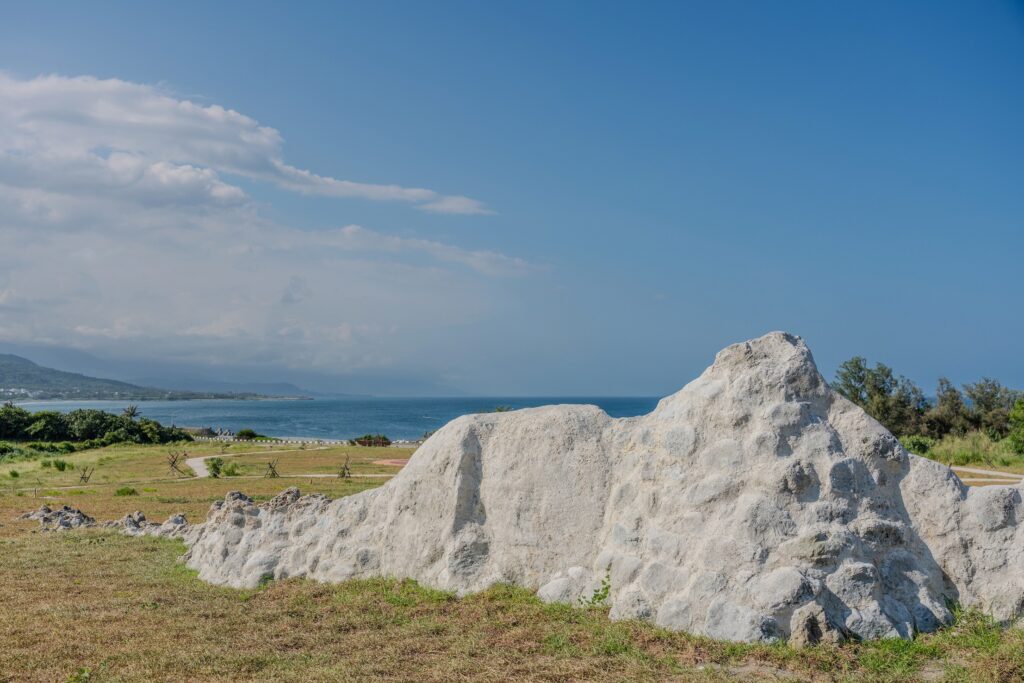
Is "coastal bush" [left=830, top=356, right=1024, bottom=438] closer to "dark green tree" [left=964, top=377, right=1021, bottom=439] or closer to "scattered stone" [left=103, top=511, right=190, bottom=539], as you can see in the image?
"dark green tree" [left=964, top=377, right=1021, bottom=439]

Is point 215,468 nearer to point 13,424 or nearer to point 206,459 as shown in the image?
point 206,459

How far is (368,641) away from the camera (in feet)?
33.6

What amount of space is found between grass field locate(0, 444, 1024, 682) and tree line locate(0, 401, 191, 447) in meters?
A: 61.1

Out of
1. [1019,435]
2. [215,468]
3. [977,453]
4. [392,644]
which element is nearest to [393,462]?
[215,468]

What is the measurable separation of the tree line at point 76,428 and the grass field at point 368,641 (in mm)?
61073

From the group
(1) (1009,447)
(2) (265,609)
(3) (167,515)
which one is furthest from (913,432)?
(2) (265,609)

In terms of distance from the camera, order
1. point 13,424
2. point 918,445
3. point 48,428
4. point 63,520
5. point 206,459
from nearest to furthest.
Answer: point 63,520 < point 918,445 < point 206,459 < point 13,424 < point 48,428

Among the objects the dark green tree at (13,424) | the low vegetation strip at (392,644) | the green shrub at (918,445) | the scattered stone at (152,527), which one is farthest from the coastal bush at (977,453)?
the dark green tree at (13,424)

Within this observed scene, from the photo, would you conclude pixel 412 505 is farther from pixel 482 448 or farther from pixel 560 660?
pixel 560 660

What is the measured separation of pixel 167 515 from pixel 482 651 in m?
22.5

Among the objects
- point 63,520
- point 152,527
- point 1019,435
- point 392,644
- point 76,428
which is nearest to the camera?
point 392,644

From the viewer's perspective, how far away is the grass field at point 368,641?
8.40m

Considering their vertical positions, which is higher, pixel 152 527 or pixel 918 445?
pixel 918 445

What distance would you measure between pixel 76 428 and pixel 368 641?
240ft
